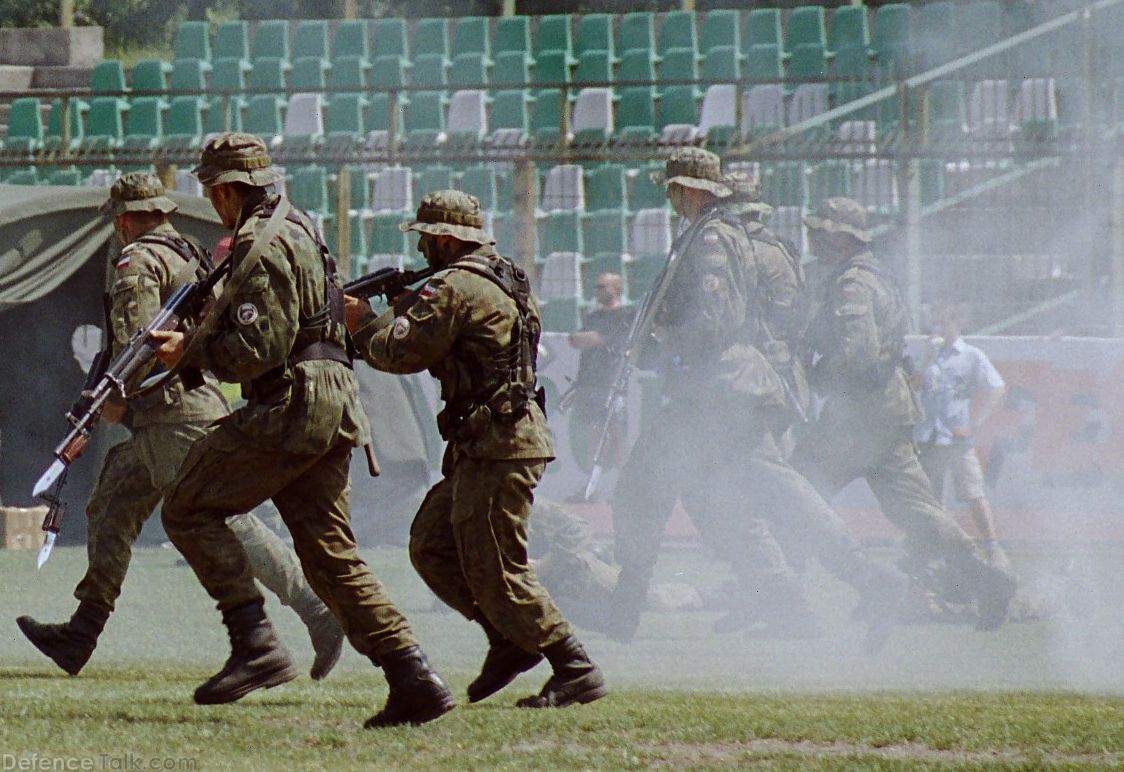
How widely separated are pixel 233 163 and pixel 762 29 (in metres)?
14.5

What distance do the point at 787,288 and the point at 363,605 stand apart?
3.47 m

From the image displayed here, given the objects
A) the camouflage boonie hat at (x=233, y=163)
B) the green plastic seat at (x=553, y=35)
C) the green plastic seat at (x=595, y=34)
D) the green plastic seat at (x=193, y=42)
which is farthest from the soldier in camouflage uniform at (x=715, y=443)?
the green plastic seat at (x=193, y=42)

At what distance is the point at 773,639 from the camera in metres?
8.05

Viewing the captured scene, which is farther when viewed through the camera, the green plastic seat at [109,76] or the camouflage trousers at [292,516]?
the green plastic seat at [109,76]

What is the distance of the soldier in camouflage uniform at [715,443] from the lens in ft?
25.0

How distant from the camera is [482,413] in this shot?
5.41m

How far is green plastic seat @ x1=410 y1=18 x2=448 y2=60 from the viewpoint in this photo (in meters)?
20.2

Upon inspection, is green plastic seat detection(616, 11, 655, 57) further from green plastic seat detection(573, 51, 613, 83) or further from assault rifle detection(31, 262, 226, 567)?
assault rifle detection(31, 262, 226, 567)

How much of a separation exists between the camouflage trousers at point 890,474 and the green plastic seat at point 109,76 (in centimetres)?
1486

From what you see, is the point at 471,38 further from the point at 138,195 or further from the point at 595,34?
the point at 138,195

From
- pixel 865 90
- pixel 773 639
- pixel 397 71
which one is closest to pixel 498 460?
pixel 773 639

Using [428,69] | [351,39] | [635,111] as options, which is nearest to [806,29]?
[635,111]

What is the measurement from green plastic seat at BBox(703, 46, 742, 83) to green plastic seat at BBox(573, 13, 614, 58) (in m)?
1.18

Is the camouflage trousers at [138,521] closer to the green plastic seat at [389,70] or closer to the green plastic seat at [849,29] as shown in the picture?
the green plastic seat at [849,29]
